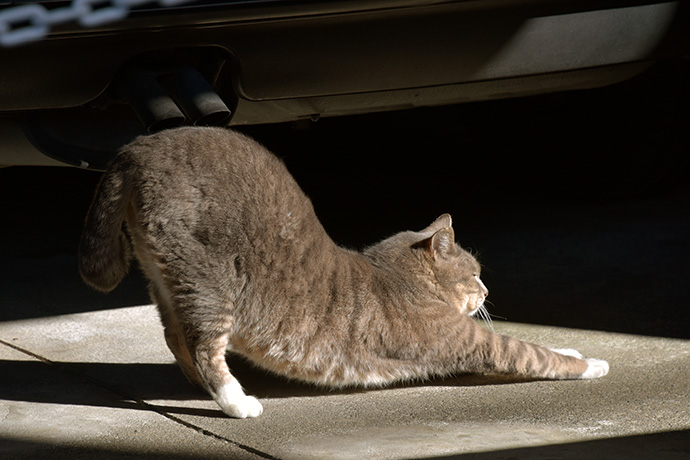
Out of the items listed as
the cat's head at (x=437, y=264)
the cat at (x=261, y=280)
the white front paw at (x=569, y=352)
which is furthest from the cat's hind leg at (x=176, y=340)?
the white front paw at (x=569, y=352)

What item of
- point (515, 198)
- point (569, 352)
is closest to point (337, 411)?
point (569, 352)

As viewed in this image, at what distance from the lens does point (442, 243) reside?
3.52 meters

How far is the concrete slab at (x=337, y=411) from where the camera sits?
2717 millimetres

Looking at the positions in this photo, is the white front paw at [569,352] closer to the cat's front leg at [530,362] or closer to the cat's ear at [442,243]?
the cat's front leg at [530,362]

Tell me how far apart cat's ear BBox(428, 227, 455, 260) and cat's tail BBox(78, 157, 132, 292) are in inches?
43.3

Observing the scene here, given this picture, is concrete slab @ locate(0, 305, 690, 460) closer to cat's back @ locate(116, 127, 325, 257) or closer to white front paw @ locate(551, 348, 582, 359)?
white front paw @ locate(551, 348, 582, 359)

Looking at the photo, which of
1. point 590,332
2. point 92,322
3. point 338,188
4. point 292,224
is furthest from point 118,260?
point 338,188

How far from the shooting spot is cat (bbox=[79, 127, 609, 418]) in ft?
9.74

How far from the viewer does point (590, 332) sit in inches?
146

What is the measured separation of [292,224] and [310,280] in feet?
0.64

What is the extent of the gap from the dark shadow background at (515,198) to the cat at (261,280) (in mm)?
649

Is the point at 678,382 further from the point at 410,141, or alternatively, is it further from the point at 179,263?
the point at 410,141

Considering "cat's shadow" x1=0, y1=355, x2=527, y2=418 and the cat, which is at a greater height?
the cat

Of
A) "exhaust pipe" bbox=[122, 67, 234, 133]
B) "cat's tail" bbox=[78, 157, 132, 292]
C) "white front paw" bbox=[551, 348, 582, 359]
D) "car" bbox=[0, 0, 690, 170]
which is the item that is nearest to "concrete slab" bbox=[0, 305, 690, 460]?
"white front paw" bbox=[551, 348, 582, 359]
